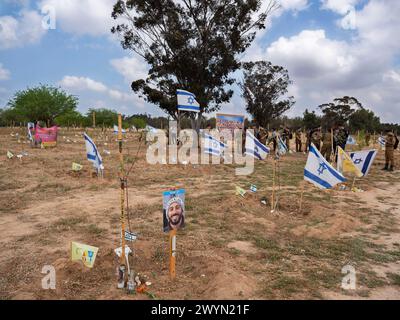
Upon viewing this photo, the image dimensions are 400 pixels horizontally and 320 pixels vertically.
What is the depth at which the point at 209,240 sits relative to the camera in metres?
5.48

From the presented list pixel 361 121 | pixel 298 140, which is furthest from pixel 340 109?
pixel 298 140

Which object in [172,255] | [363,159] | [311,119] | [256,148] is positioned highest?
[311,119]

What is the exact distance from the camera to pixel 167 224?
3.93m

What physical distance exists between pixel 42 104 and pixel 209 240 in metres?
35.4

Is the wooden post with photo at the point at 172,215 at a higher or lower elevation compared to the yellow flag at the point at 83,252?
higher

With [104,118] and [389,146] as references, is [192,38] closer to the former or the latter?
[389,146]

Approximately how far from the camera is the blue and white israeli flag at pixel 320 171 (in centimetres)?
670

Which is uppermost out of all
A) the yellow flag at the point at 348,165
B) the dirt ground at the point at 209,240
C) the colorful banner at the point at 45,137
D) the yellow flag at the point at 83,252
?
the colorful banner at the point at 45,137

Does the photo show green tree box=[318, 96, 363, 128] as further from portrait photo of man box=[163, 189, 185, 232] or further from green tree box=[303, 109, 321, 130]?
portrait photo of man box=[163, 189, 185, 232]

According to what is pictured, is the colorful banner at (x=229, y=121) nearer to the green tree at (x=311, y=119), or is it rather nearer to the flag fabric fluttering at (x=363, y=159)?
the flag fabric fluttering at (x=363, y=159)

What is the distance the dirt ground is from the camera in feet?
12.7

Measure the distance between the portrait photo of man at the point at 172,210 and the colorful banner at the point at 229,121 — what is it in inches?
465

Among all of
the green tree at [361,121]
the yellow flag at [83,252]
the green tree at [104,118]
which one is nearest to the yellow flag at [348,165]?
the yellow flag at [83,252]

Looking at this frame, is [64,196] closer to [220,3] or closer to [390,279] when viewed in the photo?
[390,279]
